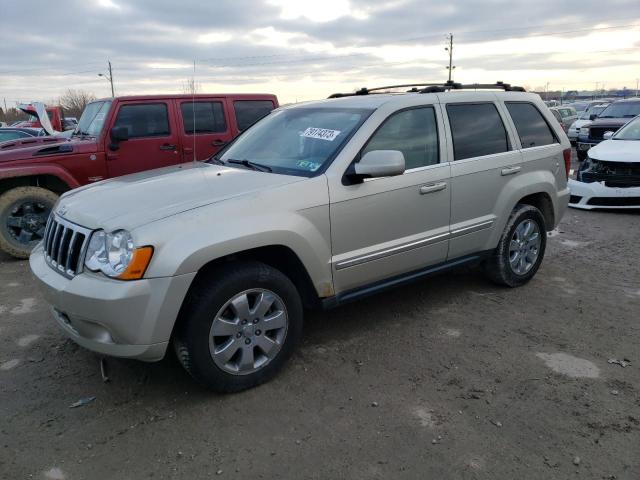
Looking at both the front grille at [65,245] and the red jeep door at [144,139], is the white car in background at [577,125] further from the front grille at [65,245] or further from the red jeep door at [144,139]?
the front grille at [65,245]

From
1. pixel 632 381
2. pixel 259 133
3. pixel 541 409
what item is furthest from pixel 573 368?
pixel 259 133

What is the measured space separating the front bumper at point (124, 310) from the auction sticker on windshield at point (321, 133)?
4.73ft

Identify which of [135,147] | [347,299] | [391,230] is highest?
[135,147]

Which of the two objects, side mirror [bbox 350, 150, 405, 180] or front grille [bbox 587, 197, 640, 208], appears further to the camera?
front grille [bbox 587, 197, 640, 208]

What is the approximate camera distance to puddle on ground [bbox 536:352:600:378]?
11.2 feet

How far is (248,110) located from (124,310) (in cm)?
544

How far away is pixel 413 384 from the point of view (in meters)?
3.30

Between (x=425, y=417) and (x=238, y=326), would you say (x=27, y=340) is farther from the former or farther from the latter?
(x=425, y=417)

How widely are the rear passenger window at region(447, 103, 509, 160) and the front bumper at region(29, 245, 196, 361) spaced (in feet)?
8.08

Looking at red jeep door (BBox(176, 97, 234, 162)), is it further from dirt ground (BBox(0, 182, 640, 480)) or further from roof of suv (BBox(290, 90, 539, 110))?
dirt ground (BBox(0, 182, 640, 480))

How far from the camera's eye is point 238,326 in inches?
123

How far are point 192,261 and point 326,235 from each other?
0.93 metres

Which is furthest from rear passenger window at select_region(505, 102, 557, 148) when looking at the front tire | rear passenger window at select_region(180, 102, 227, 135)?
rear passenger window at select_region(180, 102, 227, 135)

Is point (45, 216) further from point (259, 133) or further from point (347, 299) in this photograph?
point (347, 299)
